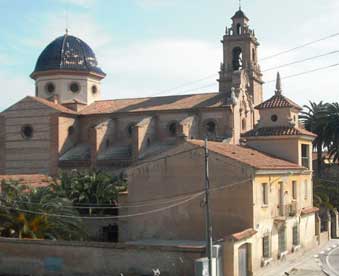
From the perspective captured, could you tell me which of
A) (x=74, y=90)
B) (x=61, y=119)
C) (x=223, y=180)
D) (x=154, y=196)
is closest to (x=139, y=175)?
(x=154, y=196)

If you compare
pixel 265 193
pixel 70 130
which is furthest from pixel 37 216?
pixel 70 130

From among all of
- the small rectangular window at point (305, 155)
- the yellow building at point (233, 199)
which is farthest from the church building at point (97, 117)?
the yellow building at point (233, 199)

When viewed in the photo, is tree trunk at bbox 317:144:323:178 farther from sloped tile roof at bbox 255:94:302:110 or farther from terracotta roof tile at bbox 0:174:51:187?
terracotta roof tile at bbox 0:174:51:187

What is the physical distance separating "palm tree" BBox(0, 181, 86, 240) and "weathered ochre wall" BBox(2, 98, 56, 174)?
559 inches

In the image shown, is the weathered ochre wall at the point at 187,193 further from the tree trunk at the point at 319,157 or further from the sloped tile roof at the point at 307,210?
the tree trunk at the point at 319,157

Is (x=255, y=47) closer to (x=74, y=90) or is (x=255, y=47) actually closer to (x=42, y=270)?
(x=74, y=90)

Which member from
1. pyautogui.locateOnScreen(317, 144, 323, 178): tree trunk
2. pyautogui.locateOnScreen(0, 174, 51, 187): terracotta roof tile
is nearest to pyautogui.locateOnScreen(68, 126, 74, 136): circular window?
pyautogui.locateOnScreen(0, 174, 51, 187): terracotta roof tile

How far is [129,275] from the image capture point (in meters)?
21.8

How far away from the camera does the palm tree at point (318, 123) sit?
4891 cm

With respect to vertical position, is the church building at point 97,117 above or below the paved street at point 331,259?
above

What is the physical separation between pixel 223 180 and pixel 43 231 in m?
8.20

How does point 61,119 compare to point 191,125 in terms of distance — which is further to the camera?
point 61,119

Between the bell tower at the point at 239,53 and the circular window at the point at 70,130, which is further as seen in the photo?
the bell tower at the point at 239,53

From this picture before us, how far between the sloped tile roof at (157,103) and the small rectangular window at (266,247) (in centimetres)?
1659
